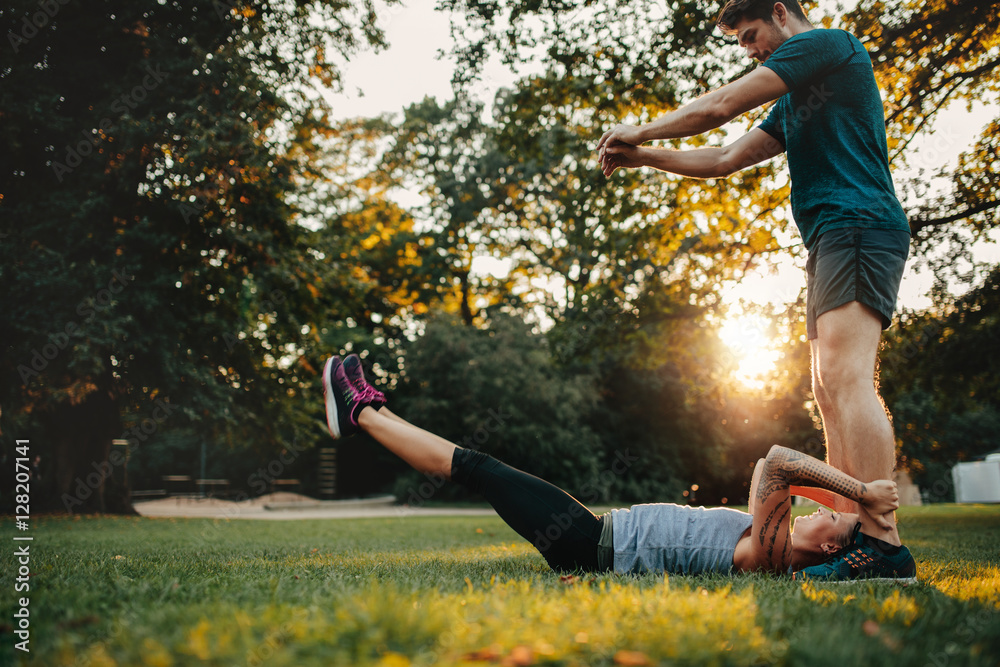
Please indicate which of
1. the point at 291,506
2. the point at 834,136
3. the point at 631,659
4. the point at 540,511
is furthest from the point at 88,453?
the point at 631,659

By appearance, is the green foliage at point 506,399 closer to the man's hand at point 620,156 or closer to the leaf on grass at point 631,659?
the man's hand at point 620,156

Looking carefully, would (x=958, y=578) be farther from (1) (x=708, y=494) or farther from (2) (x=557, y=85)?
(1) (x=708, y=494)

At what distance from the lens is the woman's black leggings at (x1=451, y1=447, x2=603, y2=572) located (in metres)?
2.75

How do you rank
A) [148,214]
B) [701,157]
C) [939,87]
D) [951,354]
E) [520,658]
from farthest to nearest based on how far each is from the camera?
[148,214]
[951,354]
[939,87]
[701,157]
[520,658]

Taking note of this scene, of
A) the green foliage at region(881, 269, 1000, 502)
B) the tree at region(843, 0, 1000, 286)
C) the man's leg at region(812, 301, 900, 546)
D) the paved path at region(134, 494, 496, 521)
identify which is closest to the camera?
the man's leg at region(812, 301, 900, 546)

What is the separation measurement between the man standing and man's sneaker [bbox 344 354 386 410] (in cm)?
179

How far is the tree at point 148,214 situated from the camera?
11289 millimetres

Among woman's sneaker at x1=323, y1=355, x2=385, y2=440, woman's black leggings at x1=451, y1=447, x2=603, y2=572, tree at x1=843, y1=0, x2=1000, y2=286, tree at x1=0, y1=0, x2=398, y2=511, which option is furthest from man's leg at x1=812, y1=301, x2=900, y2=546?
tree at x1=0, y1=0, x2=398, y2=511

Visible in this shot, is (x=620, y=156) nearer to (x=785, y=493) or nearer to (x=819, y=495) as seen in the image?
(x=785, y=493)

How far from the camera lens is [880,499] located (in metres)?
2.45

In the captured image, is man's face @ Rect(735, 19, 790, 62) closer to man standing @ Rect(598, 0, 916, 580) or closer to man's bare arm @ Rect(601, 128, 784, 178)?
man standing @ Rect(598, 0, 916, 580)

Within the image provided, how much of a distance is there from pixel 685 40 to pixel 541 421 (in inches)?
543

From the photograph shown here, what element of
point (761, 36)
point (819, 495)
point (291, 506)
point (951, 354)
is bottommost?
point (291, 506)

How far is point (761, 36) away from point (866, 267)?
1218mm
